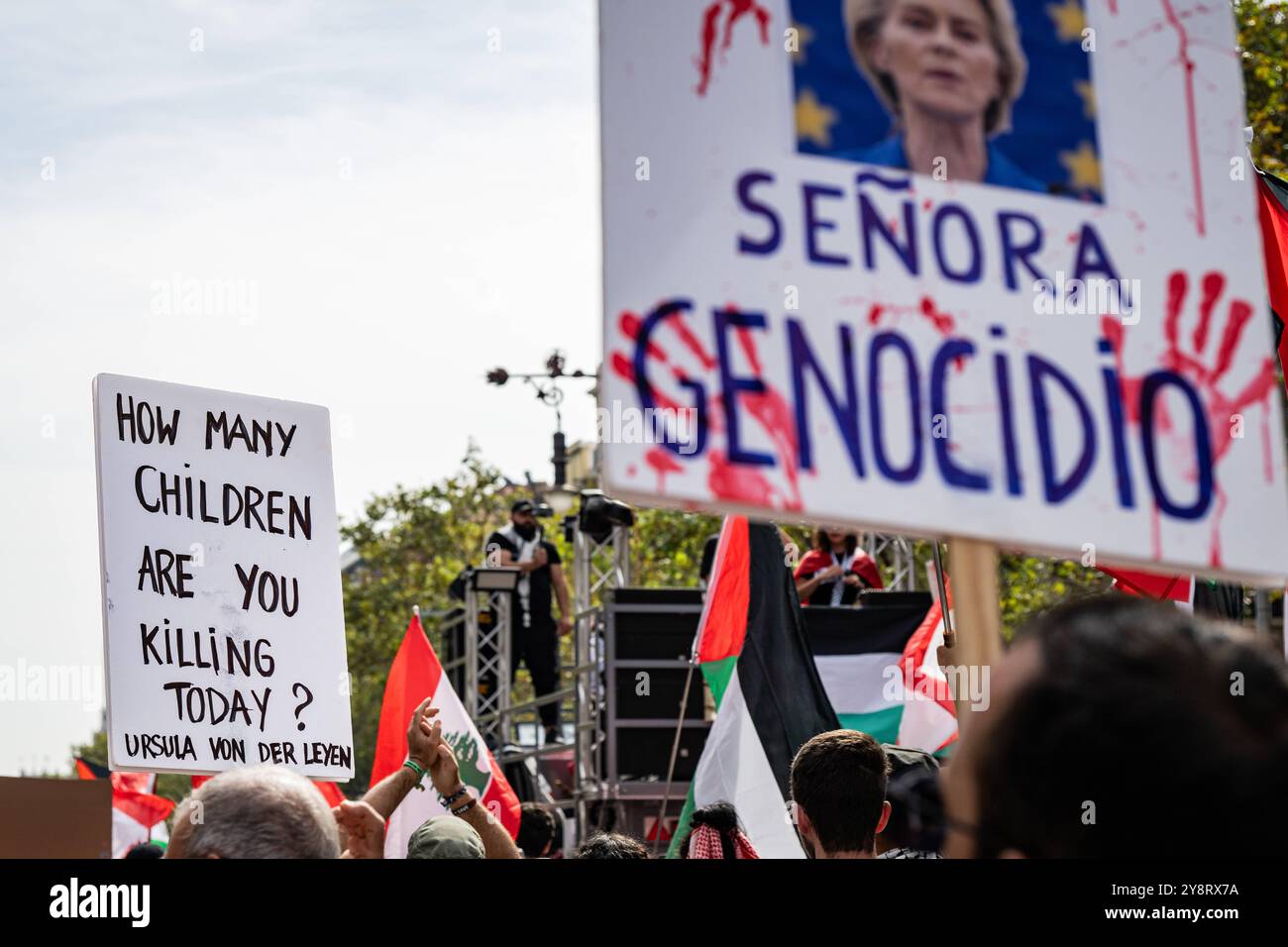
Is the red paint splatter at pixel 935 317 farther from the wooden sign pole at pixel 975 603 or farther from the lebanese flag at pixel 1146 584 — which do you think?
the lebanese flag at pixel 1146 584

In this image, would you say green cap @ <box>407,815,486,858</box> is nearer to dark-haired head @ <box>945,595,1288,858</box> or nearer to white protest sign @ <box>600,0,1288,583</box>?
white protest sign @ <box>600,0,1288,583</box>

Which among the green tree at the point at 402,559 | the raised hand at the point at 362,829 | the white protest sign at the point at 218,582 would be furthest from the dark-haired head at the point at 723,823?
the green tree at the point at 402,559

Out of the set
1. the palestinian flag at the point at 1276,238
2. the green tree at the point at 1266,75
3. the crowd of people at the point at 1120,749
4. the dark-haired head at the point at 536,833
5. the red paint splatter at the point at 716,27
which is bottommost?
the dark-haired head at the point at 536,833

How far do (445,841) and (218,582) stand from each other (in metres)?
2.47

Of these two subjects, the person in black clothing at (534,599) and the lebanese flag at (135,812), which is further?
the person in black clothing at (534,599)

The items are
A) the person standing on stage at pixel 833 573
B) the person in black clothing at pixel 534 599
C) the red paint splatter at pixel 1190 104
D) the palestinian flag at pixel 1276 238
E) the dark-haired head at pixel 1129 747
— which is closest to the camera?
the dark-haired head at pixel 1129 747

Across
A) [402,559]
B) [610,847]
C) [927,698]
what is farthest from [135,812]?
[402,559]

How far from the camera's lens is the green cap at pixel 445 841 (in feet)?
12.0

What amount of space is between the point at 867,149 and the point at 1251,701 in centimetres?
130

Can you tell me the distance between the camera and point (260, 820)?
2.46 meters

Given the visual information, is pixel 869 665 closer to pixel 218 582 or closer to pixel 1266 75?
pixel 218 582

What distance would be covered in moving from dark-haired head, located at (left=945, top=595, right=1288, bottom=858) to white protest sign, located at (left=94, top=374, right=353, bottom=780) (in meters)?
4.60

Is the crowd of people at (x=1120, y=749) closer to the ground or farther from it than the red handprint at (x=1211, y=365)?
closer to the ground
